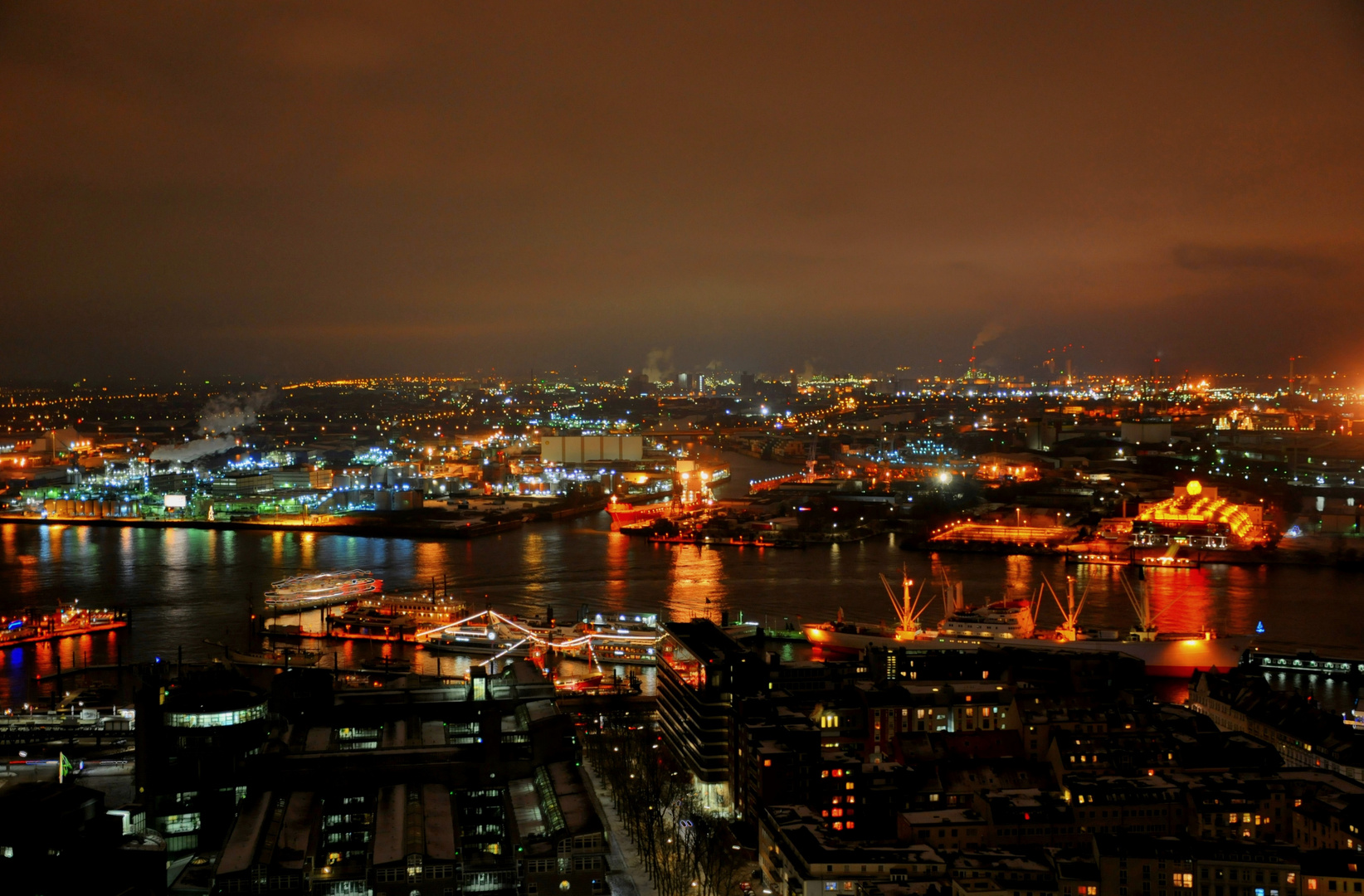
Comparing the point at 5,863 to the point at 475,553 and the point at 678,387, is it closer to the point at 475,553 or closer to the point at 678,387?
the point at 475,553

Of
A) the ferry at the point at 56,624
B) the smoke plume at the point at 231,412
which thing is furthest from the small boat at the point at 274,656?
the smoke plume at the point at 231,412

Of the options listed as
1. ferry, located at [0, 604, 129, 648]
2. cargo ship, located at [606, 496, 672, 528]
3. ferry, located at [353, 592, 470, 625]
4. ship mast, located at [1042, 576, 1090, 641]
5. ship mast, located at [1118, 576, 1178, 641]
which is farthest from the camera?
cargo ship, located at [606, 496, 672, 528]

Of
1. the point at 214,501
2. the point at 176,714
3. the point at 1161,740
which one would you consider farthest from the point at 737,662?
the point at 214,501

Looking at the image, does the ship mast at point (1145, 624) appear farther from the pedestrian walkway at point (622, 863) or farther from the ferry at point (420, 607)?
the ferry at point (420, 607)

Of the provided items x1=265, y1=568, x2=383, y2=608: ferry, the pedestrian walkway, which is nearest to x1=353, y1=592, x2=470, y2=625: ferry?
x1=265, y1=568, x2=383, y2=608: ferry

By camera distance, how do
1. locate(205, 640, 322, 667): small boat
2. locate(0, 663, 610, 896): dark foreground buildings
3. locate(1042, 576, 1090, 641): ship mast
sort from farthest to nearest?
locate(1042, 576, 1090, 641): ship mast < locate(205, 640, 322, 667): small boat < locate(0, 663, 610, 896): dark foreground buildings

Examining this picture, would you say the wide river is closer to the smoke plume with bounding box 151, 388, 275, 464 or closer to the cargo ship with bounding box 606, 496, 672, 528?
the cargo ship with bounding box 606, 496, 672, 528
